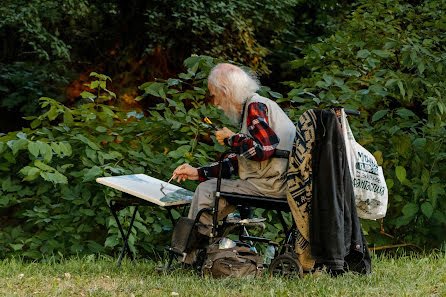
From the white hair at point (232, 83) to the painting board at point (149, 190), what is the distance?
28.2 inches

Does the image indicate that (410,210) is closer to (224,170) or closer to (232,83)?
(224,170)

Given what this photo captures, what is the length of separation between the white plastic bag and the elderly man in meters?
0.36

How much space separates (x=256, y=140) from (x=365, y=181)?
2.21 ft

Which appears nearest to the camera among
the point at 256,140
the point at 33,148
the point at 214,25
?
the point at 256,140

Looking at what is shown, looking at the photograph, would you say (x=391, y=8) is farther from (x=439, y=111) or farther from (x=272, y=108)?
(x=272, y=108)

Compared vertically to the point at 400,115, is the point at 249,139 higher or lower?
higher

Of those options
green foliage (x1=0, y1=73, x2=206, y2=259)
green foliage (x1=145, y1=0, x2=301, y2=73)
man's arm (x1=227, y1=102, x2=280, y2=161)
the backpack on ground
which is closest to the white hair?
man's arm (x1=227, y1=102, x2=280, y2=161)

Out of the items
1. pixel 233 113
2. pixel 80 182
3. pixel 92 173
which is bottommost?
pixel 80 182

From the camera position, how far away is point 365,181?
12.0ft

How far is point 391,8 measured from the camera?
6180 millimetres

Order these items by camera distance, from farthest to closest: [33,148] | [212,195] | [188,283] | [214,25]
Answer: [214,25] < [33,148] < [212,195] < [188,283]

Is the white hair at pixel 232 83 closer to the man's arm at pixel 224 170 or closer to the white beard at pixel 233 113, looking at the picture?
the white beard at pixel 233 113

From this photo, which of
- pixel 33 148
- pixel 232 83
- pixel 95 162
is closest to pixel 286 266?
pixel 232 83

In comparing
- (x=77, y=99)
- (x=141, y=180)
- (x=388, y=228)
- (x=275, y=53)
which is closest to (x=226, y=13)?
(x=275, y=53)
